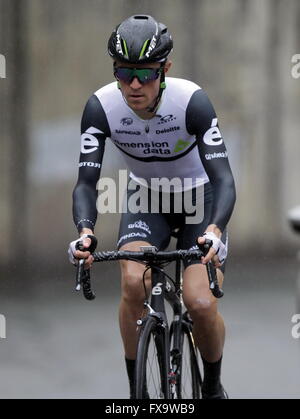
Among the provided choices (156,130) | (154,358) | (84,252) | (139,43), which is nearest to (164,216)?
(156,130)

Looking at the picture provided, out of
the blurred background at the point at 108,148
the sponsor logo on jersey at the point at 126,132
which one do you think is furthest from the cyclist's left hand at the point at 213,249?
the blurred background at the point at 108,148

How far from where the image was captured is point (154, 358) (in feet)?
18.7

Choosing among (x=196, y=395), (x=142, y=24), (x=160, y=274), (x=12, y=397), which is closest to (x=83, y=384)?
(x=12, y=397)

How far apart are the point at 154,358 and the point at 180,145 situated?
1.10 m

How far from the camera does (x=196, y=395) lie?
6.39 m

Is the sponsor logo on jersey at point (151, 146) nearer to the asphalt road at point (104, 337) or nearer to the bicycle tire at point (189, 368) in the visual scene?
the bicycle tire at point (189, 368)

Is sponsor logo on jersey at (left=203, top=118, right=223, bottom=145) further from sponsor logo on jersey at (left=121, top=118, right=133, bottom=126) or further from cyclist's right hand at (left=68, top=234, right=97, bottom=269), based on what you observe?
cyclist's right hand at (left=68, top=234, right=97, bottom=269)

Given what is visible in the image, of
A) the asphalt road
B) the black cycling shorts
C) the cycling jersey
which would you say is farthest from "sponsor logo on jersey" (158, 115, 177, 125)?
the asphalt road

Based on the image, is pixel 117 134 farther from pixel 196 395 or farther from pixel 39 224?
pixel 39 224

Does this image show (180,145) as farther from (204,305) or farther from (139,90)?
(204,305)

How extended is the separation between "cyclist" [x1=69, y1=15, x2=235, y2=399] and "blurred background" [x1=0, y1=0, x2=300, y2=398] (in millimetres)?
3666

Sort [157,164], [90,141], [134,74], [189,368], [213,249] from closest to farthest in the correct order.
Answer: [213,249]
[134,74]
[90,141]
[157,164]
[189,368]

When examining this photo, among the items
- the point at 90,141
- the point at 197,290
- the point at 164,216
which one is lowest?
the point at 197,290
